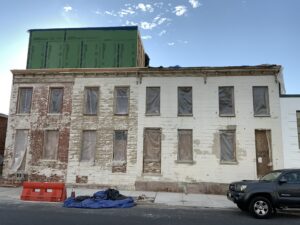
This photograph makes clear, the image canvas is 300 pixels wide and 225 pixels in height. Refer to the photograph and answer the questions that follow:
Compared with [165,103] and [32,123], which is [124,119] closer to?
[165,103]

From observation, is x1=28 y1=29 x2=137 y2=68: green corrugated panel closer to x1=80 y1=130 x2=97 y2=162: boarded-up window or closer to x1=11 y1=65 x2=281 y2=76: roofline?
x1=11 y1=65 x2=281 y2=76: roofline

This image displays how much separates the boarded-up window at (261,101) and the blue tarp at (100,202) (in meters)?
9.35

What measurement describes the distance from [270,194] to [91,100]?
12.0m

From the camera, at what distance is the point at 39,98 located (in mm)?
18062

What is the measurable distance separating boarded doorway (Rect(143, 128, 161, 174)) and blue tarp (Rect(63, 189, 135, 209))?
445cm

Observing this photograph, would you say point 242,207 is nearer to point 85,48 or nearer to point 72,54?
point 85,48

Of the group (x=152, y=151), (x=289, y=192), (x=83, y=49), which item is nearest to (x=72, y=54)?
(x=83, y=49)

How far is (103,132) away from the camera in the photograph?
17.2 meters

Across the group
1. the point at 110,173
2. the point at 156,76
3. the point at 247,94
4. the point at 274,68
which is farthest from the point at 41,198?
the point at 274,68

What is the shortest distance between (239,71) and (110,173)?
9.97 m

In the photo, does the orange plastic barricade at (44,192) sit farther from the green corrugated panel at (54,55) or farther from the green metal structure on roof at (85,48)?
the green corrugated panel at (54,55)

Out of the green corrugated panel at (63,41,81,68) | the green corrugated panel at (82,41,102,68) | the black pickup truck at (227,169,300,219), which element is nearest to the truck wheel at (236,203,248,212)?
the black pickup truck at (227,169,300,219)

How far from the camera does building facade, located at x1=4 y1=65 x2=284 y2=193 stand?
52.5 ft

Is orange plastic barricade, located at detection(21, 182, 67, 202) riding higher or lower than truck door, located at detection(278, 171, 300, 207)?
lower
